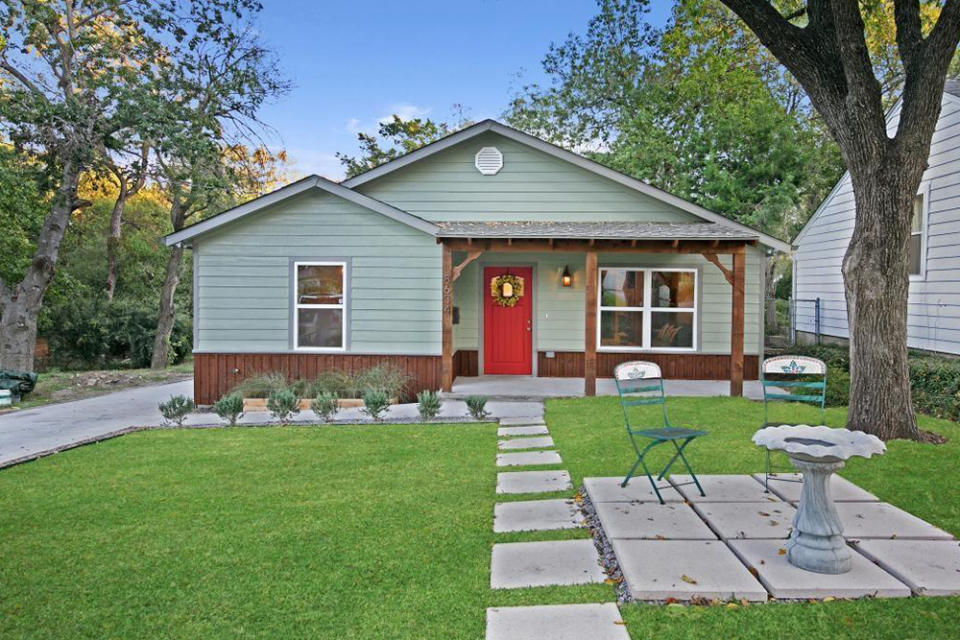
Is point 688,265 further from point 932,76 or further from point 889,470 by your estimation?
point 889,470

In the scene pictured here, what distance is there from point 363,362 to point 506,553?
6.50 meters

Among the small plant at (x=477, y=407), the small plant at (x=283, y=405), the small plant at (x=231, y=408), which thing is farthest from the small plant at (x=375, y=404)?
the small plant at (x=231, y=408)

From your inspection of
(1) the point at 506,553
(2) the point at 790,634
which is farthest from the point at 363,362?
(2) the point at 790,634

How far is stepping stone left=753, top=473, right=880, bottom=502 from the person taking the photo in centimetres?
462

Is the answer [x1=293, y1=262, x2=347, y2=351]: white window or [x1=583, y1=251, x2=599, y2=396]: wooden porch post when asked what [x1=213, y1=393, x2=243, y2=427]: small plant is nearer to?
Result: [x1=293, y1=262, x2=347, y2=351]: white window

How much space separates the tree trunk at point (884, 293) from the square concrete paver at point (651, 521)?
351 centimetres

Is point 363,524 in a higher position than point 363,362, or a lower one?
lower

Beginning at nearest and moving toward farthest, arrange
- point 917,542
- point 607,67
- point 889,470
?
point 917,542 < point 889,470 < point 607,67

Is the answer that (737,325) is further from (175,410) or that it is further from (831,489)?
(175,410)

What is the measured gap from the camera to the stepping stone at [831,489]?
462cm

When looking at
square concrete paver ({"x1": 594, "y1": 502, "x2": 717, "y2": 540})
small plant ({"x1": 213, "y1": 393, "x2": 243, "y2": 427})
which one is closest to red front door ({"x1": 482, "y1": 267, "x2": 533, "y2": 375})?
small plant ({"x1": 213, "y1": 393, "x2": 243, "y2": 427})

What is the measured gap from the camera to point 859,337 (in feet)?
21.9

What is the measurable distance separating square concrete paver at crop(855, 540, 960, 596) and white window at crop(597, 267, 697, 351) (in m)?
7.65

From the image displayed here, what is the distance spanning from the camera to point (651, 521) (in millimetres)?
4156
